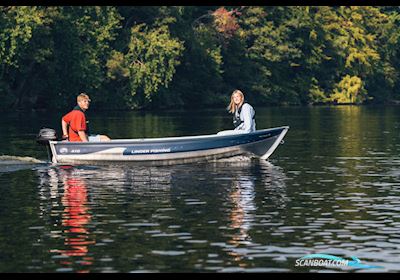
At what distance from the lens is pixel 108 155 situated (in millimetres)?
35312

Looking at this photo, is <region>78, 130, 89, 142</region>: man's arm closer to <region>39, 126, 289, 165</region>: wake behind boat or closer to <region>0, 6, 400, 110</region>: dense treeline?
<region>39, 126, 289, 165</region>: wake behind boat

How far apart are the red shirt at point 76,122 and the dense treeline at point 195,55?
45441mm

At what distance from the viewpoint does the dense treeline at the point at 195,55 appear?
86.6 meters

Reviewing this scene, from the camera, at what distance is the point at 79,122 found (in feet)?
114

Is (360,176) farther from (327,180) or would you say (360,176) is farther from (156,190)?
(156,190)

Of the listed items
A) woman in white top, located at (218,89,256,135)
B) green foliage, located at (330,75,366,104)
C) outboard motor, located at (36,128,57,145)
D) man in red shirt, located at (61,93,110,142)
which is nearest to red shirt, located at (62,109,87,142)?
man in red shirt, located at (61,93,110,142)

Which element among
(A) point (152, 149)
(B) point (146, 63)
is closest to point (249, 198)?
(A) point (152, 149)

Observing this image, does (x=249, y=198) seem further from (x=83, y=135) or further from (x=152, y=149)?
(x=83, y=135)

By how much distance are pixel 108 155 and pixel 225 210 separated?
38.9 ft

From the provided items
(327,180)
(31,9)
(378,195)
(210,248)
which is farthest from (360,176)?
(31,9)

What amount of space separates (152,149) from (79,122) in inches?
91.6

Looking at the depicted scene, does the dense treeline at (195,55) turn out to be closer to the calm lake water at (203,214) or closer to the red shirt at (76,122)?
the red shirt at (76,122)

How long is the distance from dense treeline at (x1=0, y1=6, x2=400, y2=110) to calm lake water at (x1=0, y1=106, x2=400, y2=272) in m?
46.4

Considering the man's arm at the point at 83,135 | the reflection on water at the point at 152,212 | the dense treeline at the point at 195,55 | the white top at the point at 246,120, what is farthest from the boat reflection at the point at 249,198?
the dense treeline at the point at 195,55
